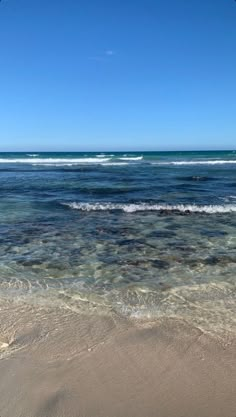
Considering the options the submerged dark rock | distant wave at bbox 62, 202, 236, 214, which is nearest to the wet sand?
the submerged dark rock

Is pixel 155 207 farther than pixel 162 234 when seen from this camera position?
→ Yes

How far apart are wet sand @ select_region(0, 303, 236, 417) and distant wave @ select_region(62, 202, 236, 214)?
7282mm

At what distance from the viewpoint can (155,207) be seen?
11758 millimetres

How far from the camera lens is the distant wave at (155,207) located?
1126cm

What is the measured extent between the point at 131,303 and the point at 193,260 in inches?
83.8

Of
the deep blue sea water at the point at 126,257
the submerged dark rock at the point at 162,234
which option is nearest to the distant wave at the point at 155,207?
the deep blue sea water at the point at 126,257

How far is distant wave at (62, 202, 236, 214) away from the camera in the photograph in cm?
1126

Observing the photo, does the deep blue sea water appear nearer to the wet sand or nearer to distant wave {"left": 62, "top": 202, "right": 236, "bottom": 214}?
distant wave {"left": 62, "top": 202, "right": 236, "bottom": 214}

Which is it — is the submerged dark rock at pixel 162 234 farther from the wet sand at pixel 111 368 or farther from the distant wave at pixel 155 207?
the wet sand at pixel 111 368

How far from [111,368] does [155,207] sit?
8.63m

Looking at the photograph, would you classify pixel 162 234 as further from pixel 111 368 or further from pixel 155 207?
pixel 111 368

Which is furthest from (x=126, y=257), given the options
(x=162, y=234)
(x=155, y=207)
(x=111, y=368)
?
(x=155, y=207)

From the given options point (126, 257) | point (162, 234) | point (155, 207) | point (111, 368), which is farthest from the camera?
point (155, 207)

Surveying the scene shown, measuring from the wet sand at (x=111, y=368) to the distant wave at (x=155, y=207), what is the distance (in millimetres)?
7282
